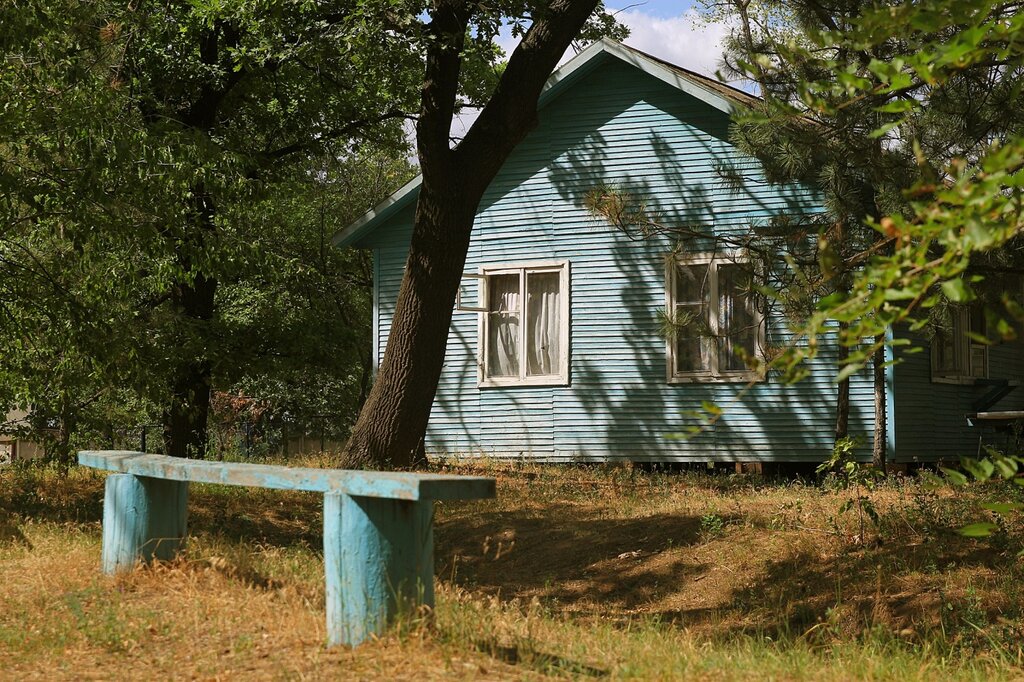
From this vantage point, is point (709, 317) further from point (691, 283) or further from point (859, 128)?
point (859, 128)

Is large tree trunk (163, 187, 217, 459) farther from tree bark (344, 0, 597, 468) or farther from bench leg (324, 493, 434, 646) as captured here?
bench leg (324, 493, 434, 646)

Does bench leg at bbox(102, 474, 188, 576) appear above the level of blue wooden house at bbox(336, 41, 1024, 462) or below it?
below

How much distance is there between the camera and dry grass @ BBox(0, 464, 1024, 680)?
18.7ft

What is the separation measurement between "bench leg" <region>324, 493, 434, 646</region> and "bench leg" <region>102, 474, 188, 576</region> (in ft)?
8.49

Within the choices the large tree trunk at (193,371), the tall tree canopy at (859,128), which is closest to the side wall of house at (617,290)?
the tall tree canopy at (859,128)

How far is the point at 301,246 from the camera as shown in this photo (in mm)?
31781

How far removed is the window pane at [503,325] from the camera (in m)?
18.5

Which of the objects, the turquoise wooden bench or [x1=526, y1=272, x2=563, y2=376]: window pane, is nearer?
the turquoise wooden bench

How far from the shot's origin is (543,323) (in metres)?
18.3

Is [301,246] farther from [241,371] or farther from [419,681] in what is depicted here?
[419,681]

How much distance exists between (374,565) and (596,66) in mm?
13622

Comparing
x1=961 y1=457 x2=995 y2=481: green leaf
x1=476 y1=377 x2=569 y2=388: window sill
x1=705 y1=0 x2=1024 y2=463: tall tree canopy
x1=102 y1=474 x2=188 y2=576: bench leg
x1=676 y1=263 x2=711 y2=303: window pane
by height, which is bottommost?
x1=102 y1=474 x2=188 y2=576: bench leg

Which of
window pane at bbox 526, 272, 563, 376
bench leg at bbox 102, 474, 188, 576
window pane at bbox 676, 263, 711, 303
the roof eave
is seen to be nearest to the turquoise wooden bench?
bench leg at bbox 102, 474, 188, 576

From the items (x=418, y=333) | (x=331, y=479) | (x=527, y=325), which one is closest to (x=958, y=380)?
(x=527, y=325)
